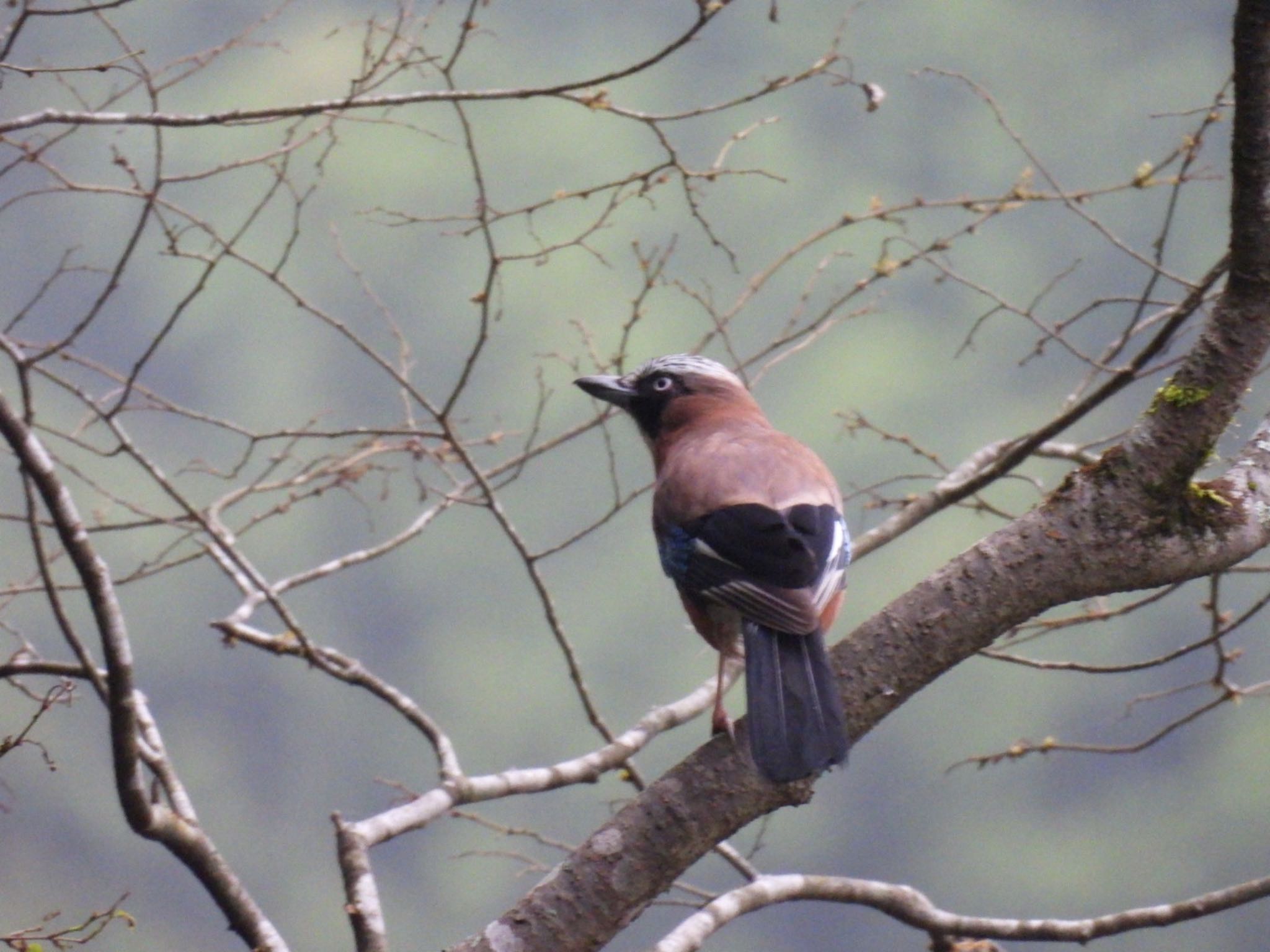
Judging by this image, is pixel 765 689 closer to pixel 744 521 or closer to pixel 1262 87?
pixel 744 521

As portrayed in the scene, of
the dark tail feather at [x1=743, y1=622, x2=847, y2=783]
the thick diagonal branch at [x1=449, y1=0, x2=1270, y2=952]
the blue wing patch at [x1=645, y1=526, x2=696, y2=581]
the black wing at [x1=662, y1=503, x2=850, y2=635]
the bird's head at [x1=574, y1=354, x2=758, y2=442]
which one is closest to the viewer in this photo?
the thick diagonal branch at [x1=449, y1=0, x2=1270, y2=952]

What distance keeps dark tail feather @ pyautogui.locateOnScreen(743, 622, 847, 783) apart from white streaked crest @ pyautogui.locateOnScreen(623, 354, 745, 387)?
150 centimetres

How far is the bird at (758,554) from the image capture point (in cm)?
208

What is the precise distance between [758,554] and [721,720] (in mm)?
387

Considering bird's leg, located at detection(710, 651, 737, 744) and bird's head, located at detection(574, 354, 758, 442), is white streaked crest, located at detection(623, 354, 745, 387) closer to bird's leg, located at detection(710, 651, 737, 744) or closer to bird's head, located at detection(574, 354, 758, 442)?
bird's head, located at detection(574, 354, 758, 442)

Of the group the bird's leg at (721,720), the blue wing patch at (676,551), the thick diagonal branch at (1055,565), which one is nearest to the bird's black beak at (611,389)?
the blue wing patch at (676,551)

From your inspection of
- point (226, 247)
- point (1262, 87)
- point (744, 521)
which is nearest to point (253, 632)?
point (226, 247)

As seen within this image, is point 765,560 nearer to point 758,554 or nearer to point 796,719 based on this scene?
point 758,554

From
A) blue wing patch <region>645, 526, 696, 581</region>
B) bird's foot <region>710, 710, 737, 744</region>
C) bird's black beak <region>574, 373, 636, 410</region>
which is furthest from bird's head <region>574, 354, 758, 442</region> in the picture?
bird's foot <region>710, 710, 737, 744</region>

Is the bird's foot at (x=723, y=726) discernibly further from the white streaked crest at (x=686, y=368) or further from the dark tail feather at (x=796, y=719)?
the white streaked crest at (x=686, y=368)

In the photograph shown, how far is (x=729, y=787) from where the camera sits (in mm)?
1996

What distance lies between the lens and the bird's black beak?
369 centimetres

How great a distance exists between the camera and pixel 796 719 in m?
2.02

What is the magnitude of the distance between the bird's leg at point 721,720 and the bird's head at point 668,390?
3.60 feet
